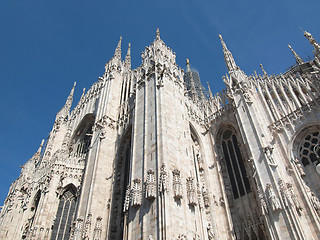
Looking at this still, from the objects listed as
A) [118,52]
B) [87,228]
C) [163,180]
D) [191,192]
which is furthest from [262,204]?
[118,52]

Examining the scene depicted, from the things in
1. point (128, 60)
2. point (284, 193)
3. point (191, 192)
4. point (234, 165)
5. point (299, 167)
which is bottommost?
point (284, 193)

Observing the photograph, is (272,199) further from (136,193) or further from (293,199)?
(136,193)

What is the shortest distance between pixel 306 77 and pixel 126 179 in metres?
15.2

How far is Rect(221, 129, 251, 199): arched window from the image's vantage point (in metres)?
17.4

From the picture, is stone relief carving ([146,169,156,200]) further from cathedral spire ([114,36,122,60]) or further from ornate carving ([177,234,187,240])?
cathedral spire ([114,36,122,60])

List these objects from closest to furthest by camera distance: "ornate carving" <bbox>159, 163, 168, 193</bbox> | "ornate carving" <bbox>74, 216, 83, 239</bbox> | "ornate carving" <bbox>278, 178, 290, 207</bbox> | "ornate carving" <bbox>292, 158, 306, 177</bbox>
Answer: "ornate carving" <bbox>159, 163, 168, 193</bbox> → "ornate carving" <bbox>278, 178, 290, 207</bbox> → "ornate carving" <bbox>292, 158, 306, 177</bbox> → "ornate carving" <bbox>74, 216, 83, 239</bbox>

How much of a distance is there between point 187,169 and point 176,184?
2.18 meters

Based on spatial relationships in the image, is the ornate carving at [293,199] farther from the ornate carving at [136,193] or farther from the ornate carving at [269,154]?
the ornate carving at [136,193]

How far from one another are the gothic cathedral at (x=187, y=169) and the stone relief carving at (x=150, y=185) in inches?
2.4

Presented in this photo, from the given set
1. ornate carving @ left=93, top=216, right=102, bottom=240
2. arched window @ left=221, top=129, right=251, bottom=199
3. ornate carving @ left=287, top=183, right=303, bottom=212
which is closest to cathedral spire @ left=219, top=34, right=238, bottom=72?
arched window @ left=221, top=129, right=251, bottom=199

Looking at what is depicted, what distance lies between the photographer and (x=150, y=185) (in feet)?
41.4

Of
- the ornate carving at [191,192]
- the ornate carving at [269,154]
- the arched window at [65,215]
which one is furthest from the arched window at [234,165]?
the arched window at [65,215]

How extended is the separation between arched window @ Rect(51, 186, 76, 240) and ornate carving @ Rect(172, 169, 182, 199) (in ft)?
36.4

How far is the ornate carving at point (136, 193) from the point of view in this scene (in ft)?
42.1
